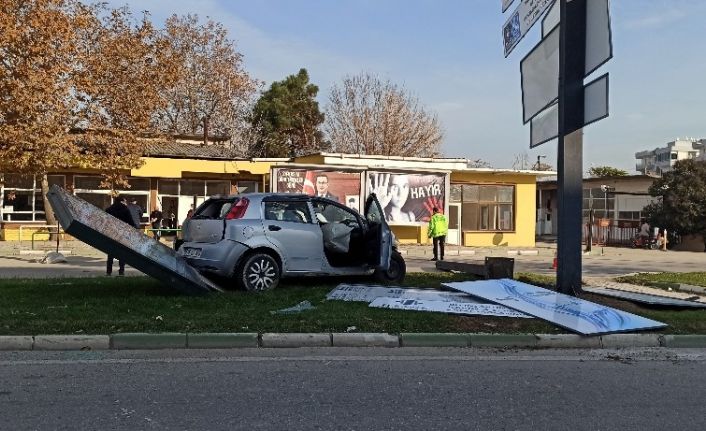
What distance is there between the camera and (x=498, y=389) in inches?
225

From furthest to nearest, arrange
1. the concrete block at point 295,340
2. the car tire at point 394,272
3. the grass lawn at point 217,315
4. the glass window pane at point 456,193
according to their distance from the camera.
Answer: the glass window pane at point 456,193 < the car tire at point 394,272 < the grass lawn at point 217,315 < the concrete block at point 295,340

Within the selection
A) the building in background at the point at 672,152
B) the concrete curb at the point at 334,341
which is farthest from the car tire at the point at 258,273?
the building in background at the point at 672,152

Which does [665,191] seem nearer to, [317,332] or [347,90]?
[347,90]

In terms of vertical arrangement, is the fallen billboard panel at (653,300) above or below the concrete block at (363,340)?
above

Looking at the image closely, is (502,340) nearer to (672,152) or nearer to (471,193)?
(471,193)

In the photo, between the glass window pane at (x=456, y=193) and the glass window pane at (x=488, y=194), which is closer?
the glass window pane at (x=456, y=193)

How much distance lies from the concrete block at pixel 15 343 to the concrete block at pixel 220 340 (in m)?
1.65

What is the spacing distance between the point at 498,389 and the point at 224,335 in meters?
3.10

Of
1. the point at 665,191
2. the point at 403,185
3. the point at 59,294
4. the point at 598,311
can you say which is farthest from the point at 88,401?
the point at 665,191

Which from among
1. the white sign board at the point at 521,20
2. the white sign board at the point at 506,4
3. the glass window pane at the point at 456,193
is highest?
the white sign board at the point at 506,4

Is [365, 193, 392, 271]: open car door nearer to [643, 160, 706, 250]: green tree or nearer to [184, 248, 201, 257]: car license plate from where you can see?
[184, 248, 201, 257]: car license plate

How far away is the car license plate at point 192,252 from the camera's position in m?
10.2

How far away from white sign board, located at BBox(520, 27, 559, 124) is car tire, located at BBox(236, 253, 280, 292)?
17.5ft

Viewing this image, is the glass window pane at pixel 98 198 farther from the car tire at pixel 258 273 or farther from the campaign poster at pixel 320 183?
the car tire at pixel 258 273
